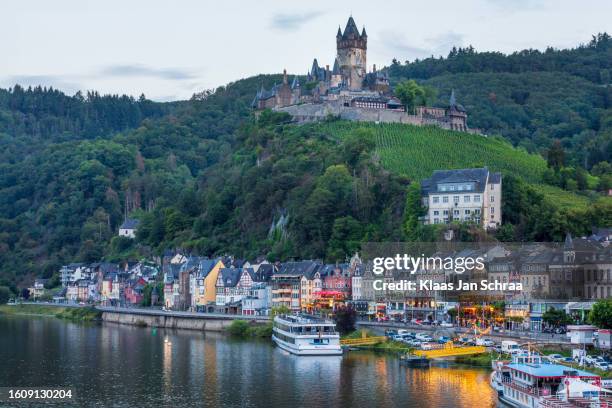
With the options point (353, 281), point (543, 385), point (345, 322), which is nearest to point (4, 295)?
point (353, 281)

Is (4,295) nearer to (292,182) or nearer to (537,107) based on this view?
(292,182)

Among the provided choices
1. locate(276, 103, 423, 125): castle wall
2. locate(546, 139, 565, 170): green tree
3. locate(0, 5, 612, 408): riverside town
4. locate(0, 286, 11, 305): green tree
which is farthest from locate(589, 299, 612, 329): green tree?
locate(0, 286, 11, 305): green tree

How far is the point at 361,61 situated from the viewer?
147875 millimetres

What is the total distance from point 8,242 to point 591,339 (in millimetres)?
117156

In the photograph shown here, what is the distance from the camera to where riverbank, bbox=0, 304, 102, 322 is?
11460 centimetres

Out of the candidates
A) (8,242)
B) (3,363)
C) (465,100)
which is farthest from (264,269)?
(465,100)

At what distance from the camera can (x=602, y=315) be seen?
198 feet

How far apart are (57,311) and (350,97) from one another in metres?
45.2

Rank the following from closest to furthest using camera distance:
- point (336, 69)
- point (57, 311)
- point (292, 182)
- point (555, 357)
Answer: point (555, 357) → point (292, 182) → point (57, 311) → point (336, 69)

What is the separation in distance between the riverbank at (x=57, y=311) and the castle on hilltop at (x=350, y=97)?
3893 centimetres

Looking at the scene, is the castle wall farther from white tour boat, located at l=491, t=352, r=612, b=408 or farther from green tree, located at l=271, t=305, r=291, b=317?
white tour boat, located at l=491, t=352, r=612, b=408

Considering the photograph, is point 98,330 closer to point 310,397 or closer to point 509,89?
point 310,397

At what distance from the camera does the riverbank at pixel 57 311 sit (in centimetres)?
11460

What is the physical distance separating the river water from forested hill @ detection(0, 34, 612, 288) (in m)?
27.4
